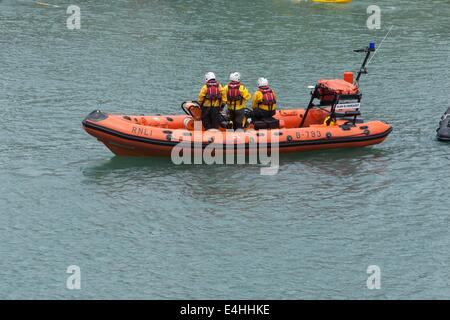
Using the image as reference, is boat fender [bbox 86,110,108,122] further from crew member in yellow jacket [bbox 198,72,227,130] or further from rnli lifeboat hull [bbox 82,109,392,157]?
crew member in yellow jacket [bbox 198,72,227,130]

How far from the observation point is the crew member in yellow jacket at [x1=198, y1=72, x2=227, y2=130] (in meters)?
23.2

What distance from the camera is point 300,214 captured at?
20.4m

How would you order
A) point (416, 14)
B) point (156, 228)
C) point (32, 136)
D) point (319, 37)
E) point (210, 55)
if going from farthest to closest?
1. point (416, 14)
2. point (319, 37)
3. point (210, 55)
4. point (32, 136)
5. point (156, 228)

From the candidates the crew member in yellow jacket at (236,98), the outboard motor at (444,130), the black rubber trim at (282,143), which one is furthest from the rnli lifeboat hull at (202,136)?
the outboard motor at (444,130)

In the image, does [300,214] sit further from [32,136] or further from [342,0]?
[342,0]

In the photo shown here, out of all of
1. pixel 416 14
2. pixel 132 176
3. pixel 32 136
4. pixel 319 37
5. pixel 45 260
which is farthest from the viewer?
pixel 416 14

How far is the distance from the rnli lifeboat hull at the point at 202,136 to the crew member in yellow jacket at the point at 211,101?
1.85ft

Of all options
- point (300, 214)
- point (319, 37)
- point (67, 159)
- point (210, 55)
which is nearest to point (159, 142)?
point (67, 159)

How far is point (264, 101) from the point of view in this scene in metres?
23.5

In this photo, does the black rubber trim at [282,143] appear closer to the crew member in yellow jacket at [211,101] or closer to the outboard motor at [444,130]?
the crew member in yellow jacket at [211,101]

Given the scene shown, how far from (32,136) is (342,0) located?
2294 centimetres

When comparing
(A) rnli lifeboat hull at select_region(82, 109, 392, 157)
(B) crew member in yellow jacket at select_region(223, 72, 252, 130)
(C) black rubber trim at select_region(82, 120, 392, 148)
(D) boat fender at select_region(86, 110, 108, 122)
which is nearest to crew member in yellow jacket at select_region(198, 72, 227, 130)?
(B) crew member in yellow jacket at select_region(223, 72, 252, 130)

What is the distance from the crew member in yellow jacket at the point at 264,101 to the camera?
23.5 metres

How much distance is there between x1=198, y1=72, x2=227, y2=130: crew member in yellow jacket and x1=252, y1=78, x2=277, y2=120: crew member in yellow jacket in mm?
803
